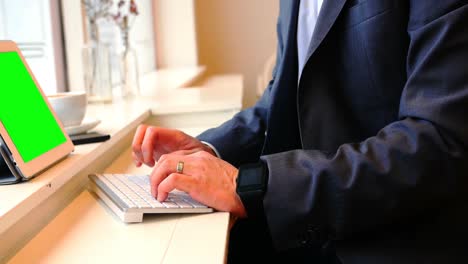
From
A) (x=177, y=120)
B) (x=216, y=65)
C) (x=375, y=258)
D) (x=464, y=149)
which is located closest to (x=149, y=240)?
(x=375, y=258)

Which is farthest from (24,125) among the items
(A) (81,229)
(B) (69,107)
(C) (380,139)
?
(C) (380,139)

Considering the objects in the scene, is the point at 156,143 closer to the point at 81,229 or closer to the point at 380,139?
the point at 81,229

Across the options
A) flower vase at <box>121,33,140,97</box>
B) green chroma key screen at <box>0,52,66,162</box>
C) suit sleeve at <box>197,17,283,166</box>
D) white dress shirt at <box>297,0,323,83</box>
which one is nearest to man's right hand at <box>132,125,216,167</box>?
suit sleeve at <box>197,17,283,166</box>

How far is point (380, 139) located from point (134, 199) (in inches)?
15.0

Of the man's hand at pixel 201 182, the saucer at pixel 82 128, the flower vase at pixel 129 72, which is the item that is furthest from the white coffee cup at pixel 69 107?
the flower vase at pixel 129 72

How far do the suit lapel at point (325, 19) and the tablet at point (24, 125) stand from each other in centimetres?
48

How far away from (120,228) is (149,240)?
0.07m

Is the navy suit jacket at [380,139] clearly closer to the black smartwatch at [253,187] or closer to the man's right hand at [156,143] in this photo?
the black smartwatch at [253,187]

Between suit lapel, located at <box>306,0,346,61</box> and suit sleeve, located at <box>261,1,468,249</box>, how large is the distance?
0.14 meters

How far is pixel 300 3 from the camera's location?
1.14 meters

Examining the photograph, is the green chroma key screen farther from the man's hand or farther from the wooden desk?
the man's hand

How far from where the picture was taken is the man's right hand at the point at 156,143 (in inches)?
45.3

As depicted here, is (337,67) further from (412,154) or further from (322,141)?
(412,154)

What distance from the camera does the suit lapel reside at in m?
0.98
